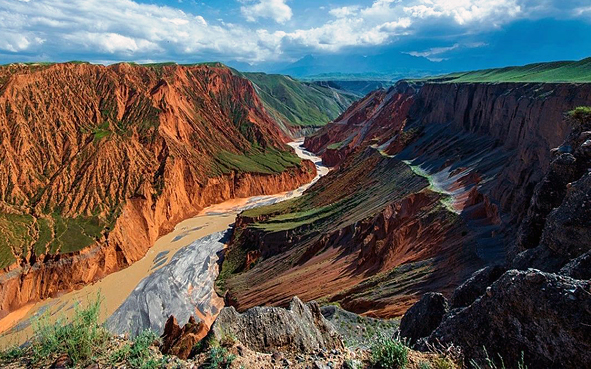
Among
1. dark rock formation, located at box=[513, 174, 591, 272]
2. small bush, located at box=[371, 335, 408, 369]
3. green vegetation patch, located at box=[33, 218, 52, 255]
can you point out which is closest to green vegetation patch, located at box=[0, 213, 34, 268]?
green vegetation patch, located at box=[33, 218, 52, 255]

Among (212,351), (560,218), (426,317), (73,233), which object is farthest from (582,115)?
(73,233)

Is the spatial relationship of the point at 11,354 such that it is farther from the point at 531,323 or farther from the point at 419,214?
the point at 419,214

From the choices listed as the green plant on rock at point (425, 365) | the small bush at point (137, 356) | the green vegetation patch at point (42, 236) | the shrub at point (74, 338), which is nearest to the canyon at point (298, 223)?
the green vegetation patch at point (42, 236)

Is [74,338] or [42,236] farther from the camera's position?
[42,236]

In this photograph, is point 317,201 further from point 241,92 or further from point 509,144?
point 241,92

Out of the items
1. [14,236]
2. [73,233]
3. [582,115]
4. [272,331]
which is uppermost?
[582,115]

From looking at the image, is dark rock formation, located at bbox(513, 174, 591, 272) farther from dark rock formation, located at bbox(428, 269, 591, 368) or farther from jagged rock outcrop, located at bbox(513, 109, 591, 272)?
dark rock formation, located at bbox(428, 269, 591, 368)

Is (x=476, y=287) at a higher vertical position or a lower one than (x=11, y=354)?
lower

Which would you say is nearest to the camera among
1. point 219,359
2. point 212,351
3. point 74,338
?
point 219,359

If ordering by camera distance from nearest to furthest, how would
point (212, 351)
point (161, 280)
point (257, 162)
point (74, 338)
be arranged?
point (74, 338) → point (212, 351) → point (161, 280) → point (257, 162)
